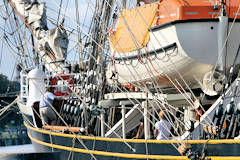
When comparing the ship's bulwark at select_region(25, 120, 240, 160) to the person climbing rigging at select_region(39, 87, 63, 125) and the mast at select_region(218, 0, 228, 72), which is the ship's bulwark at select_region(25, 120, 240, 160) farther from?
the mast at select_region(218, 0, 228, 72)

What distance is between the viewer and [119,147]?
32.8 feet

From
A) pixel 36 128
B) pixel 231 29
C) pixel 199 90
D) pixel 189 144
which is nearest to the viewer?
pixel 189 144

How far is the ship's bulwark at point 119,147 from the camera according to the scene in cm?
814

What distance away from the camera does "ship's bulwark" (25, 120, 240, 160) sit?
8141mm

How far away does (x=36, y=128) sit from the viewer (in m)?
14.3

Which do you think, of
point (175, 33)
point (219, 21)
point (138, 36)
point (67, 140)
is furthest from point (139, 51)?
point (67, 140)

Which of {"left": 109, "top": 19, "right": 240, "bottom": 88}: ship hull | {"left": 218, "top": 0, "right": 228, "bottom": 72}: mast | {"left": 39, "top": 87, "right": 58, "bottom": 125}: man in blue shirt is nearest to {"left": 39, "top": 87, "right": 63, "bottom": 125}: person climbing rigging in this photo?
{"left": 39, "top": 87, "right": 58, "bottom": 125}: man in blue shirt

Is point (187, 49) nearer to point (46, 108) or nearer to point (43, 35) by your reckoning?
point (46, 108)

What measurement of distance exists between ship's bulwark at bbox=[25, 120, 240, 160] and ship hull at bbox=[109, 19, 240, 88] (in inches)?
53.1

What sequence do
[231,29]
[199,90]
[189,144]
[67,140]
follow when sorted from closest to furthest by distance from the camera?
[189,144] < [231,29] < [199,90] < [67,140]

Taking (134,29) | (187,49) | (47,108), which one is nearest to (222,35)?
(187,49)

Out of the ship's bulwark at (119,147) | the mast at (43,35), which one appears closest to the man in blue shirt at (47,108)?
the ship's bulwark at (119,147)

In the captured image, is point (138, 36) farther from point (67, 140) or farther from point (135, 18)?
point (67, 140)

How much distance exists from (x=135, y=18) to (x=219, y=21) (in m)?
2.33
